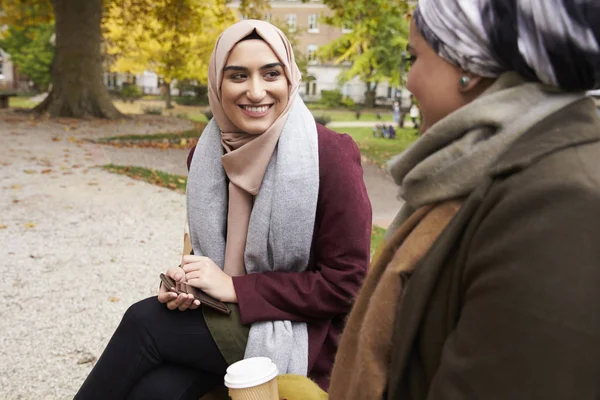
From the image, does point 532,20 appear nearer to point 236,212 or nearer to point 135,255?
point 236,212

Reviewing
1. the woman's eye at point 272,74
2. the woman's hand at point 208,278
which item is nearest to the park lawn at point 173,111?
the woman's eye at point 272,74

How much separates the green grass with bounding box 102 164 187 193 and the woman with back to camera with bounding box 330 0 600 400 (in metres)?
8.00

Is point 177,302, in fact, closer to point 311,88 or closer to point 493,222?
point 493,222

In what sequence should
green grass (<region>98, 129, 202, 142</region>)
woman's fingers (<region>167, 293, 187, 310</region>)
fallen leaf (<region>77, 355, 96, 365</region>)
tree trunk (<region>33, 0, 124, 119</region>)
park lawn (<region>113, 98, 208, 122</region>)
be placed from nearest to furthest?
1. woman's fingers (<region>167, 293, 187, 310</region>)
2. fallen leaf (<region>77, 355, 96, 365</region>)
3. green grass (<region>98, 129, 202, 142</region>)
4. tree trunk (<region>33, 0, 124, 119</region>)
5. park lawn (<region>113, 98, 208, 122</region>)

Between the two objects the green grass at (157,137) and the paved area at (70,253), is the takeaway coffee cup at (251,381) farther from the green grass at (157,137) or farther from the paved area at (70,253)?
the green grass at (157,137)

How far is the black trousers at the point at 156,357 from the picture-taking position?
2154mm

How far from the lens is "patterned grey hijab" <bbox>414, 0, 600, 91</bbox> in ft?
3.53

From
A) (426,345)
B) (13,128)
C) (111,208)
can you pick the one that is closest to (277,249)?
(426,345)

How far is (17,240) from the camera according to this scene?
618cm

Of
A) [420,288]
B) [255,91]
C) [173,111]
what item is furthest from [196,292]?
[173,111]

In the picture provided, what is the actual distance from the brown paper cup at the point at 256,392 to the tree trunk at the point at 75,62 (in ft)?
56.9

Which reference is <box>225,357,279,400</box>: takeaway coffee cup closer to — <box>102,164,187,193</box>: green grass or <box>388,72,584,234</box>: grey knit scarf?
<box>388,72,584,234</box>: grey knit scarf

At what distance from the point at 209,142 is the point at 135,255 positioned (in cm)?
367

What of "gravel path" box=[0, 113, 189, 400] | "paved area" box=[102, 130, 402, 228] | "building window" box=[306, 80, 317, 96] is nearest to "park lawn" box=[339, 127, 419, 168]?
"paved area" box=[102, 130, 402, 228]
